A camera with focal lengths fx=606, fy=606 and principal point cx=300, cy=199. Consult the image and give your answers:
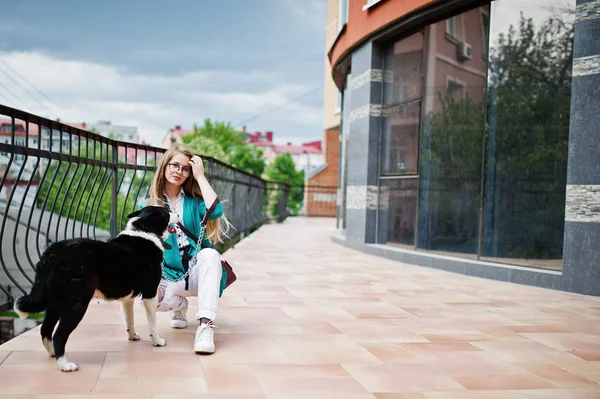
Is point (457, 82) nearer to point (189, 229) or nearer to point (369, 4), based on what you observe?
point (369, 4)

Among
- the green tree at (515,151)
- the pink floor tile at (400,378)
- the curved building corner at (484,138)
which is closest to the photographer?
the pink floor tile at (400,378)

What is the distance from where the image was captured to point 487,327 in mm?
4801

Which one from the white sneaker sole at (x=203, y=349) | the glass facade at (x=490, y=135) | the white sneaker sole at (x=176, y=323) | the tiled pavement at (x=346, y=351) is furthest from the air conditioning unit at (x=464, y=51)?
the white sneaker sole at (x=203, y=349)

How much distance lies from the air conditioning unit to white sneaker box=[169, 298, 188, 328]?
5.82 metres

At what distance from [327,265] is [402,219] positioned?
1628 millimetres

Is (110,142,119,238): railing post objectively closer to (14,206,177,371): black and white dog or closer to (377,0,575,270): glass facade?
(14,206,177,371): black and white dog

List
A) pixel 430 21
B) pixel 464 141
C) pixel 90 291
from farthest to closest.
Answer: pixel 430 21
pixel 464 141
pixel 90 291

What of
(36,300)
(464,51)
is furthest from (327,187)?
(36,300)

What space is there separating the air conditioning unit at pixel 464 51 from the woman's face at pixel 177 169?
5.57 metres

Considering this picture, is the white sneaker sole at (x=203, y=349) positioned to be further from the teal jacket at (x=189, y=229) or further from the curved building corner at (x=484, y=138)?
the curved building corner at (x=484, y=138)

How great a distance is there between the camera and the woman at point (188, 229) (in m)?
3.96

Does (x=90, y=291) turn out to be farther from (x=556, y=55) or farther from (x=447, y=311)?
(x=556, y=55)

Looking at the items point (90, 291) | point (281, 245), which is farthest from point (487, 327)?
point (281, 245)

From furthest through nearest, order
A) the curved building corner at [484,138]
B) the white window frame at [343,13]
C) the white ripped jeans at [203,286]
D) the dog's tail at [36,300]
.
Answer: the white window frame at [343,13] < the curved building corner at [484,138] < the white ripped jeans at [203,286] < the dog's tail at [36,300]
